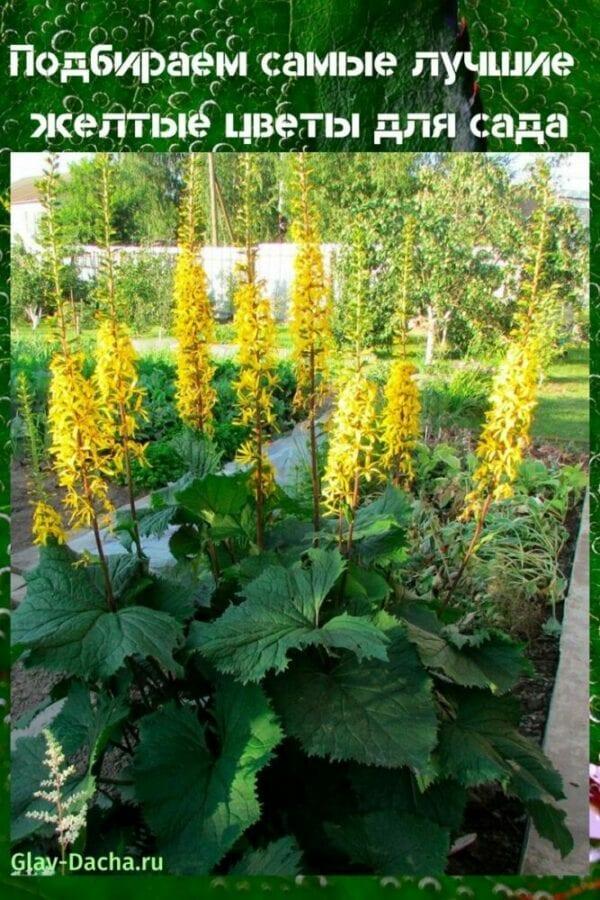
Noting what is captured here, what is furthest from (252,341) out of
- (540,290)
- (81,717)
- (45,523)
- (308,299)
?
(81,717)

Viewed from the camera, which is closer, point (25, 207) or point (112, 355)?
point (112, 355)

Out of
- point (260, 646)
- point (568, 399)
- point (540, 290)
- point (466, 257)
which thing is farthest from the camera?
point (466, 257)

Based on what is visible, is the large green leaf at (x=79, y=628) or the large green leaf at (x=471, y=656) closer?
the large green leaf at (x=79, y=628)

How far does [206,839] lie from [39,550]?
0.89m

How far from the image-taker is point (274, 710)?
1963mm

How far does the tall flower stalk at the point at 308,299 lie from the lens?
2160 millimetres

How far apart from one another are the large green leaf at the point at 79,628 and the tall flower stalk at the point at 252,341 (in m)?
0.52

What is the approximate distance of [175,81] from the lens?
222 centimetres

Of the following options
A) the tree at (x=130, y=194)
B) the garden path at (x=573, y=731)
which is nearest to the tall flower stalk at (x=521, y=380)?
the garden path at (x=573, y=731)

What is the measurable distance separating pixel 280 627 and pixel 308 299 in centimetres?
89

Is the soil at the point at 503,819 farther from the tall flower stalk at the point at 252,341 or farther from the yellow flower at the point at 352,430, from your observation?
the tall flower stalk at the point at 252,341

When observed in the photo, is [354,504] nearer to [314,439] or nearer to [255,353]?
[314,439]

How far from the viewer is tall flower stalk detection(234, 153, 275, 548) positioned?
213 cm

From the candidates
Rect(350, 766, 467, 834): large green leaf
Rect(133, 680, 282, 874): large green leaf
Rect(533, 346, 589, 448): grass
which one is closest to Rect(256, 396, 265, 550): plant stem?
Rect(133, 680, 282, 874): large green leaf
